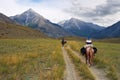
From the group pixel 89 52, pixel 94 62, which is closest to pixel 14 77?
pixel 89 52

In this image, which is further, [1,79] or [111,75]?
[111,75]

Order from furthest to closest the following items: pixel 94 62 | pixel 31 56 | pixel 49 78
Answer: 1. pixel 31 56
2. pixel 94 62
3. pixel 49 78

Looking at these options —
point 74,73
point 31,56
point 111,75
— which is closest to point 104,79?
point 111,75

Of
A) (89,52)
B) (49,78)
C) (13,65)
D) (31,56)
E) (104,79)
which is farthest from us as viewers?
(31,56)

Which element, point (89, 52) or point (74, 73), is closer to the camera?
point (74, 73)

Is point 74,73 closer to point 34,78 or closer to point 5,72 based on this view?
point 34,78

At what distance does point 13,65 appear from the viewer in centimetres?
2314

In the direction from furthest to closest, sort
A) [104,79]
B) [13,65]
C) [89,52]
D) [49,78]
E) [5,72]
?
[89,52] → [13,65] → [5,72] → [104,79] → [49,78]

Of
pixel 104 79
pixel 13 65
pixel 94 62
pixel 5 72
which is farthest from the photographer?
pixel 94 62

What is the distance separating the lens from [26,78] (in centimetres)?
1723

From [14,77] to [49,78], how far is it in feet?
7.34

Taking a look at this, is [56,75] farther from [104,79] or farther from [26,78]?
[104,79]

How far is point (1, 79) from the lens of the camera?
1700cm

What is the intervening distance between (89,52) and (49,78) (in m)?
9.12
